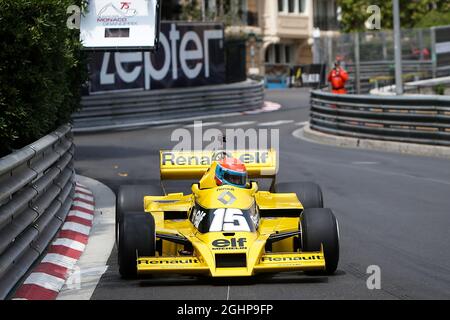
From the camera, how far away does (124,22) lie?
2306 cm

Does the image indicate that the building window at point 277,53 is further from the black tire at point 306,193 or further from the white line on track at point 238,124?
the black tire at point 306,193

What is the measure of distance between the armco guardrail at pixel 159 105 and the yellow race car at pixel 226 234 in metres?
20.2

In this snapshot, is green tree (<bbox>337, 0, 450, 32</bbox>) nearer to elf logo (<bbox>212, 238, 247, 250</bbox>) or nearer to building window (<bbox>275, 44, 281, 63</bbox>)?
building window (<bbox>275, 44, 281, 63</bbox>)

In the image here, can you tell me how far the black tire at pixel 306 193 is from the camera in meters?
10.9

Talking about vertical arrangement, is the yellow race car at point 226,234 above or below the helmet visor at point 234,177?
below

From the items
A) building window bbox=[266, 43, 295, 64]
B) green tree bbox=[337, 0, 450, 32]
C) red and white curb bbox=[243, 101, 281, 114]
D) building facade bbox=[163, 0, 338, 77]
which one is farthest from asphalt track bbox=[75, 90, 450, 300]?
building window bbox=[266, 43, 295, 64]

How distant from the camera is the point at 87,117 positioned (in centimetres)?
3216

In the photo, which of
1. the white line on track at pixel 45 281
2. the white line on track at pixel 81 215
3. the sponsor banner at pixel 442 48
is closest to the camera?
the white line on track at pixel 45 281

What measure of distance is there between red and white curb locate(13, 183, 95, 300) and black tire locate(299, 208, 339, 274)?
2053 mm

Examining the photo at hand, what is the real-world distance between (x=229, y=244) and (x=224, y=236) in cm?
18

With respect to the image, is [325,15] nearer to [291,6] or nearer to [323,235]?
[291,6]

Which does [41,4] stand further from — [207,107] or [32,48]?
[207,107]

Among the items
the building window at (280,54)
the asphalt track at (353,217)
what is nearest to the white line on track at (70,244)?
the asphalt track at (353,217)

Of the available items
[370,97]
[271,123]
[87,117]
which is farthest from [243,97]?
[370,97]
